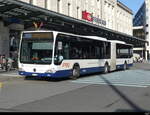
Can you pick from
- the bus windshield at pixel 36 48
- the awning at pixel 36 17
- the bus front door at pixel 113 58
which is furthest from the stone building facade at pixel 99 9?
the bus windshield at pixel 36 48

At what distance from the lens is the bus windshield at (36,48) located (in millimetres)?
17000

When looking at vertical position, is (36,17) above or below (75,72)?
above

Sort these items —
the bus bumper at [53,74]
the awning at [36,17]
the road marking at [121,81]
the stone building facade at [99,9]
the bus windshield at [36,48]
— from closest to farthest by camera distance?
the road marking at [121,81] < the bus bumper at [53,74] < the bus windshield at [36,48] < the awning at [36,17] < the stone building facade at [99,9]

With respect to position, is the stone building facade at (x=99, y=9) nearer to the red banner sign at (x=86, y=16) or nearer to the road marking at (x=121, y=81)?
the red banner sign at (x=86, y=16)

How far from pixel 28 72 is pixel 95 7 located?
120 feet

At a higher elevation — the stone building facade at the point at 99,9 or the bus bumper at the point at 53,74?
the stone building facade at the point at 99,9

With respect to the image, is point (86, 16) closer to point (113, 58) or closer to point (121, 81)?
point (113, 58)

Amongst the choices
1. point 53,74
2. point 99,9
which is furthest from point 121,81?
point 99,9

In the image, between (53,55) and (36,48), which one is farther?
(36,48)

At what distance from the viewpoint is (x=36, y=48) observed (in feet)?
57.0

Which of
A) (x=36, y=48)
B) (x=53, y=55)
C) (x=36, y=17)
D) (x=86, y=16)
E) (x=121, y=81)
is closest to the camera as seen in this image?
(x=53, y=55)

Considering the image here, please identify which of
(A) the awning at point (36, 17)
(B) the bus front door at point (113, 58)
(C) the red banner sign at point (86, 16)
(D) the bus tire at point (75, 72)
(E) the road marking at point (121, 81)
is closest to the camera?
(E) the road marking at point (121, 81)

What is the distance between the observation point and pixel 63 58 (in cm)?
1756

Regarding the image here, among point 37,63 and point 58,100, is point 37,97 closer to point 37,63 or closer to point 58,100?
point 58,100
